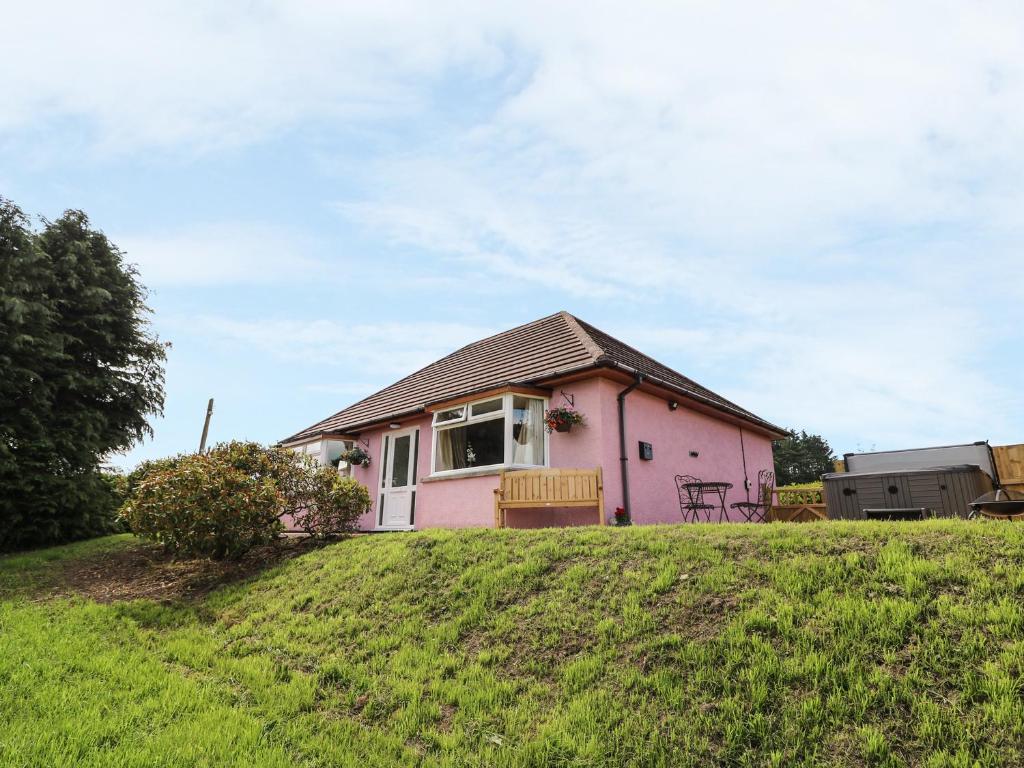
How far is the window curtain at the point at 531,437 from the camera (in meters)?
10.9

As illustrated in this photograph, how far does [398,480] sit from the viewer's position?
13.7 m

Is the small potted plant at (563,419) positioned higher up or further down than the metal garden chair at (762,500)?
higher up

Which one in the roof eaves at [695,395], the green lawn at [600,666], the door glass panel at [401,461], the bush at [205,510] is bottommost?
the green lawn at [600,666]

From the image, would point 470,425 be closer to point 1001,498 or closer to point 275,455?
point 275,455

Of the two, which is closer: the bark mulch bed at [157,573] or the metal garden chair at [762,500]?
the bark mulch bed at [157,573]

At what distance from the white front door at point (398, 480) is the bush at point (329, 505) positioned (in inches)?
77.0

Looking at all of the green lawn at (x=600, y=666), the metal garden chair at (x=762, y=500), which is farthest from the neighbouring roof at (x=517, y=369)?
the green lawn at (x=600, y=666)

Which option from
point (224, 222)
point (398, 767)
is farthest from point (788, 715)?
point (224, 222)

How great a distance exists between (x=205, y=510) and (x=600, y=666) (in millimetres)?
7328

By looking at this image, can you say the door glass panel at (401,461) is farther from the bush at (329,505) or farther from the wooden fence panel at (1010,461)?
the wooden fence panel at (1010,461)

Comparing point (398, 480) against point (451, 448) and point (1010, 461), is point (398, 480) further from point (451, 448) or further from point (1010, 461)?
point (1010, 461)

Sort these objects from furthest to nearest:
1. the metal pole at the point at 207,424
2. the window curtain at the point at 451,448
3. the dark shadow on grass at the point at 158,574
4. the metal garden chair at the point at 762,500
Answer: the metal pole at the point at 207,424, the metal garden chair at the point at 762,500, the window curtain at the point at 451,448, the dark shadow on grass at the point at 158,574

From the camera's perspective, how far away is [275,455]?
443 inches

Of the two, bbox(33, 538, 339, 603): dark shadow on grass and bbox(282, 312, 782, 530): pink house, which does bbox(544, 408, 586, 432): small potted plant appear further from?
bbox(33, 538, 339, 603): dark shadow on grass
